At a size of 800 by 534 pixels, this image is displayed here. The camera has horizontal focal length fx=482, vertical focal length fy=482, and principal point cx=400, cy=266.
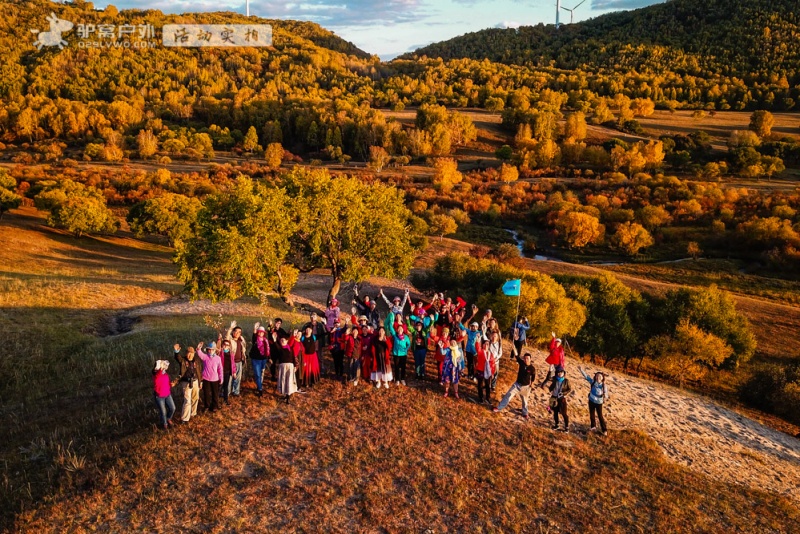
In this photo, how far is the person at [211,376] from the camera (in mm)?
15383

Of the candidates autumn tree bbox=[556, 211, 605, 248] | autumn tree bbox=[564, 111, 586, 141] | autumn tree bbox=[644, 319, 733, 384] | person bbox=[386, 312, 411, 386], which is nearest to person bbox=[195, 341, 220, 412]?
person bbox=[386, 312, 411, 386]

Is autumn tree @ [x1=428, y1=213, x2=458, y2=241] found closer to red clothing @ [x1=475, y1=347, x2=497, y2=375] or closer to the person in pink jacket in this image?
red clothing @ [x1=475, y1=347, x2=497, y2=375]

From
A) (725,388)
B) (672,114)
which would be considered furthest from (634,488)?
(672,114)

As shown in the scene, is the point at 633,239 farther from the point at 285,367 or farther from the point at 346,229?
the point at 285,367

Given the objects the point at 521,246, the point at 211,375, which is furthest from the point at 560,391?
the point at 521,246

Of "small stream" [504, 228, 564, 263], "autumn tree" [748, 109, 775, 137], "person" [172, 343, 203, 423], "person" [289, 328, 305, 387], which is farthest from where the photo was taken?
"autumn tree" [748, 109, 775, 137]

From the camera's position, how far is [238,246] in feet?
71.7

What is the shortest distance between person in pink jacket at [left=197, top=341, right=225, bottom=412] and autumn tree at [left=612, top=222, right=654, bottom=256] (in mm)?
73470

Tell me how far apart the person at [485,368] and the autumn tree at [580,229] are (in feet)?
220

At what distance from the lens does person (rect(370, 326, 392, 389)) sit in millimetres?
17870

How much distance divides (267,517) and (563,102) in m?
204

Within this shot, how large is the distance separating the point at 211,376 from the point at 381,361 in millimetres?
5972

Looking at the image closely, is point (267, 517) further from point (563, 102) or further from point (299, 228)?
point (563, 102)

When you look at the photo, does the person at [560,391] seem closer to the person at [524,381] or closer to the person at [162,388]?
the person at [524,381]
